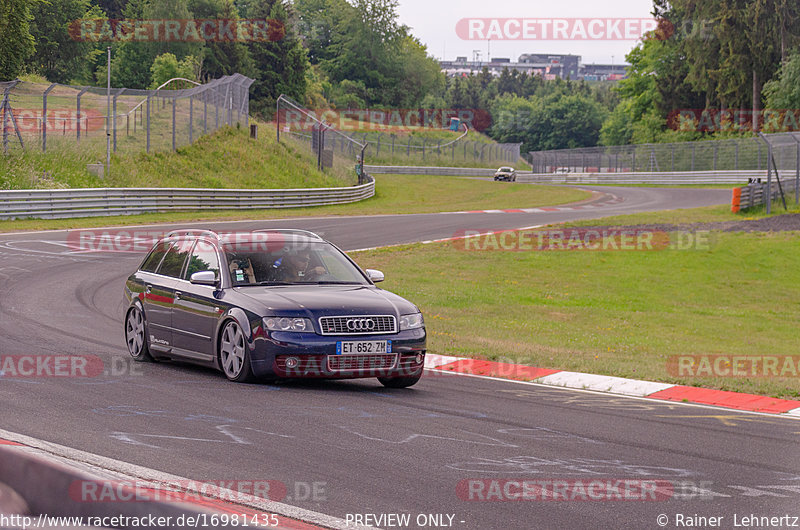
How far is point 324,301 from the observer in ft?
30.1

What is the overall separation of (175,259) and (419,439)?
482 cm

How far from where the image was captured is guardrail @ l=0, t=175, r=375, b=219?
99.5 ft

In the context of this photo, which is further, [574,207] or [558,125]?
[558,125]

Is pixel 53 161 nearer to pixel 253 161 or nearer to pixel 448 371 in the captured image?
pixel 253 161

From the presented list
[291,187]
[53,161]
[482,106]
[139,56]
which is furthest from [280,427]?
[482,106]

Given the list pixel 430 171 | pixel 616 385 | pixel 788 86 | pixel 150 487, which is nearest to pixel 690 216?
pixel 616 385

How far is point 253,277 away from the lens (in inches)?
389

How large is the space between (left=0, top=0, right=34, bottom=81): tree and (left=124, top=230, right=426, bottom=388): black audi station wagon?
171 feet

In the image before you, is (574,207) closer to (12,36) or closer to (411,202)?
(411,202)

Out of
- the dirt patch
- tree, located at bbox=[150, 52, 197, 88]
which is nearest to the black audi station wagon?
the dirt patch

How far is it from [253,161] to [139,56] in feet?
169

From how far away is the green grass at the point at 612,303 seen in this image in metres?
13.0

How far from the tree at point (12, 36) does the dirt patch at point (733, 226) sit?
40.0m

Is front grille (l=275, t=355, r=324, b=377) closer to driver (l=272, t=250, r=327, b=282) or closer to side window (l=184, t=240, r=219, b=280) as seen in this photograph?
driver (l=272, t=250, r=327, b=282)
